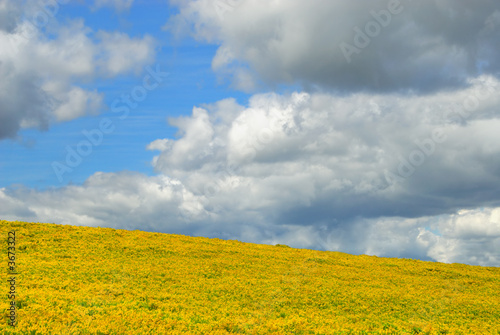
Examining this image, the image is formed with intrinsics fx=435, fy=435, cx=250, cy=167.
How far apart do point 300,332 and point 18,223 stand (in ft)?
115

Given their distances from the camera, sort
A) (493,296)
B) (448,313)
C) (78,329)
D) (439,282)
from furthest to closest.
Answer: (439,282) → (493,296) → (448,313) → (78,329)

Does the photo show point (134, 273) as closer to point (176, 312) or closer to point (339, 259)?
point (176, 312)

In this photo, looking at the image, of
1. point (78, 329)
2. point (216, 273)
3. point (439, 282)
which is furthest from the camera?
point (439, 282)

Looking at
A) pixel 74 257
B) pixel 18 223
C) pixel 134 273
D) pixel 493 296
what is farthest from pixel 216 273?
pixel 493 296

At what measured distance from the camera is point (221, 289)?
34.0 meters

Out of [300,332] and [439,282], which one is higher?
[439,282]

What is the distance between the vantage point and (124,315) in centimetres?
2530

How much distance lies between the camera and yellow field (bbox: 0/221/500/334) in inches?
998

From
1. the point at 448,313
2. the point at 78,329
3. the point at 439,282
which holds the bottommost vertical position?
the point at 78,329

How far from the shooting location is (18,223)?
1841 inches

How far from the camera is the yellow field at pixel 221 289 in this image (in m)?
25.3

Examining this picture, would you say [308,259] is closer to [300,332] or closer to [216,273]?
[216,273]

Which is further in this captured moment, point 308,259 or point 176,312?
point 308,259

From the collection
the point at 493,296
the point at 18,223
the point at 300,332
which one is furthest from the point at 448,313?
the point at 18,223
